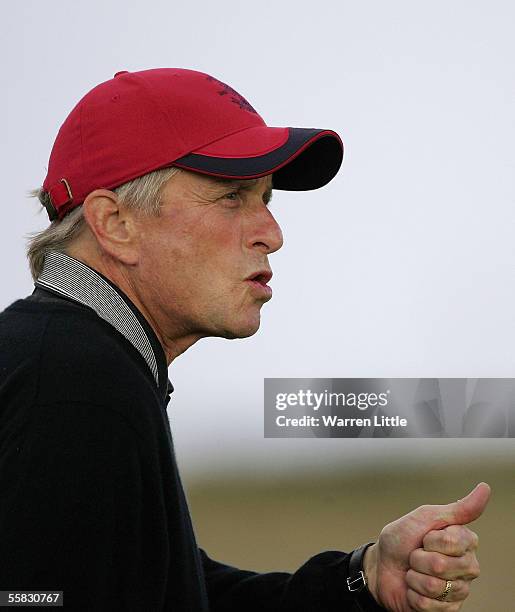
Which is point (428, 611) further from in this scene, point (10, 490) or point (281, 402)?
point (281, 402)

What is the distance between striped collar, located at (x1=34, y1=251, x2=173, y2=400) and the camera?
1267mm

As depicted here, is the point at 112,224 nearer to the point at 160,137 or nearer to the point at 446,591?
the point at 160,137

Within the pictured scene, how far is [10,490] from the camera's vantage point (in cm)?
103

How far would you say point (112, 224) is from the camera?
138cm

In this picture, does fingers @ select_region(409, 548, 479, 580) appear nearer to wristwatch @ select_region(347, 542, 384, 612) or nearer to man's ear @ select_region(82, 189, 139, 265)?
wristwatch @ select_region(347, 542, 384, 612)

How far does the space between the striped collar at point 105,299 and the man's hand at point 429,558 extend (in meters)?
0.42

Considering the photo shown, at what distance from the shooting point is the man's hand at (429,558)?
1371mm

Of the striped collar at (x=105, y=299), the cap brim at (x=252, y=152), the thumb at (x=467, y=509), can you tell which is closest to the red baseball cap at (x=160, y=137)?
the cap brim at (x=252, y=152)

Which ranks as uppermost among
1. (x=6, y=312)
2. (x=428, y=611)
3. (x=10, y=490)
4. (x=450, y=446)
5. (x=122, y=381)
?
(x=450, y=446)

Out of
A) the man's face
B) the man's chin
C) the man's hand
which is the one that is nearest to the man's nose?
the man's face

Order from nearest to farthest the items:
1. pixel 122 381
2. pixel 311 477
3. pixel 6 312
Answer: pixel 122 381 → pixel 6 312 → pixel 311 477

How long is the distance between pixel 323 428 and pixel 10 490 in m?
3.25

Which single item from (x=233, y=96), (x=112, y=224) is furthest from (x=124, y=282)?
(x=233, y=96)

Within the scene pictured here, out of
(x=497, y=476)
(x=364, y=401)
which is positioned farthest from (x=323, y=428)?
(x=497, y=476)
